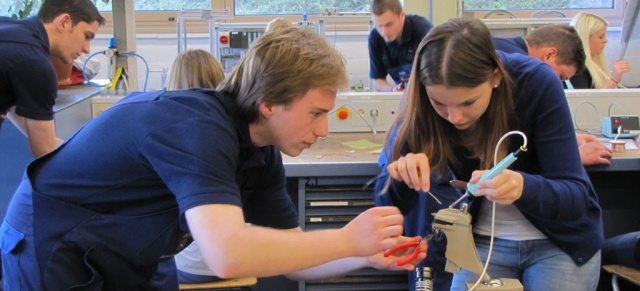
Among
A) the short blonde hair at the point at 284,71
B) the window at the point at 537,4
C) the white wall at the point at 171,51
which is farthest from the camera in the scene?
the window at the point at 537,4

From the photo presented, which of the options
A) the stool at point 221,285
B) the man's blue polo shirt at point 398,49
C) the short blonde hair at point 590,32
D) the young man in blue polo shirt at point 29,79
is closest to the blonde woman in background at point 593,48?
the short blonde hair at point 590,32

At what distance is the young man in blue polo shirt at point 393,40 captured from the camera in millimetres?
3697

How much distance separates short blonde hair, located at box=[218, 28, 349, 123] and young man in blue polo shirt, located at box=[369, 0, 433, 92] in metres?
2.32

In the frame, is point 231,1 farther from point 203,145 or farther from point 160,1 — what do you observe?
point 203,145

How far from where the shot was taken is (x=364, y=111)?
8.77ft

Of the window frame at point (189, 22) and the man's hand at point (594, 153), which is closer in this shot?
the man's hand at point (594, 153)

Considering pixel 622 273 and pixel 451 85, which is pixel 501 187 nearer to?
pixel 451 85

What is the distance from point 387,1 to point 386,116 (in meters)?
1.23

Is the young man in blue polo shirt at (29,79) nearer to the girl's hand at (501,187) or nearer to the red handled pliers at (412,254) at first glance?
the red handled pliers at (412,254)

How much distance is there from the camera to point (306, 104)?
1.12m

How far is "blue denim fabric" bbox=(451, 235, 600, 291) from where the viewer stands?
1475 millimetres

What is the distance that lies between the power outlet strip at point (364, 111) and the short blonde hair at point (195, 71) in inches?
24.6

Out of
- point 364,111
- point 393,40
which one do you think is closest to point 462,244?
point 364,111

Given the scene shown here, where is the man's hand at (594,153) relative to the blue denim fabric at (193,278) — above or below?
above
